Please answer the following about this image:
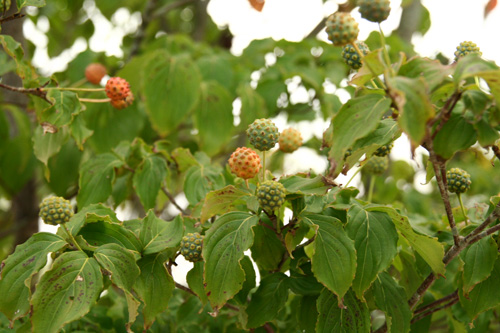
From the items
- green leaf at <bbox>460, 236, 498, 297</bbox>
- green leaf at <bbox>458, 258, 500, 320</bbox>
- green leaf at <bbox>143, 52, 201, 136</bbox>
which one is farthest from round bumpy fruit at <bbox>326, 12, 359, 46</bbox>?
green leaf at <bbox>143, 52, 201, 136</bbox>

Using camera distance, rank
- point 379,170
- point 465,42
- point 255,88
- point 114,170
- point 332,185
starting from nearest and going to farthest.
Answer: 1. point 332,185
2. point 465,42
3. point 114,170
4. point 379,170
5. point 255,88

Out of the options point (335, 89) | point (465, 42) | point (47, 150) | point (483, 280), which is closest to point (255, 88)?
point (335, 89)

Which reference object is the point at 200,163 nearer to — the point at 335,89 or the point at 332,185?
the point at 332,185

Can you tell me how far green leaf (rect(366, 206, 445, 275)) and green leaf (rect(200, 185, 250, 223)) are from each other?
12.7 inches

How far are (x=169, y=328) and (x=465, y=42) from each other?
1242 mm

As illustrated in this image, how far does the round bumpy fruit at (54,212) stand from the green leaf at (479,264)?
103cm

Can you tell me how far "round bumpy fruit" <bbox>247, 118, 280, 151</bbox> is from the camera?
141 centimetres

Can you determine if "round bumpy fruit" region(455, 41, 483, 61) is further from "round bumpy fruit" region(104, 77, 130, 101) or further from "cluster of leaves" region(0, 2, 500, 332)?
"round bumpy fruit" region(104, 77, 130, 101)

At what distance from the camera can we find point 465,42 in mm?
1367

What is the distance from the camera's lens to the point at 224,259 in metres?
1.24

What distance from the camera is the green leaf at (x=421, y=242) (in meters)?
1.27

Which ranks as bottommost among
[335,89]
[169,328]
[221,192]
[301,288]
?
[169,328]

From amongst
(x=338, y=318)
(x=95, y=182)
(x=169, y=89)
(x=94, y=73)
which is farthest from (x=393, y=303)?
(x=94, y=73)

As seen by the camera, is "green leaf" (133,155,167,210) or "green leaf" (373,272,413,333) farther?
"green leaf" (133,155,167,210)
